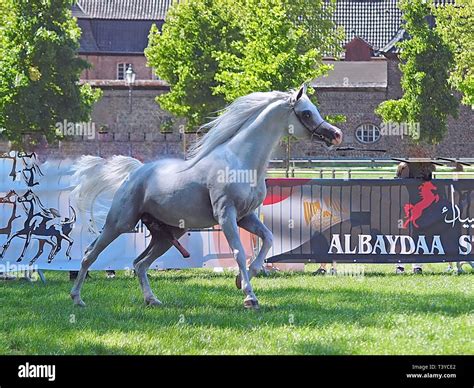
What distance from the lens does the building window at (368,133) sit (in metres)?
86.4

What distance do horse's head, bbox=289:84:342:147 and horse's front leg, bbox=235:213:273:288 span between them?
3.72 ft

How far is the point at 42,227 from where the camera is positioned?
17.9m

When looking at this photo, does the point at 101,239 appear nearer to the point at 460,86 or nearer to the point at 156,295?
the point at 156,295

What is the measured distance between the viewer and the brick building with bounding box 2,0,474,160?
7744 cm

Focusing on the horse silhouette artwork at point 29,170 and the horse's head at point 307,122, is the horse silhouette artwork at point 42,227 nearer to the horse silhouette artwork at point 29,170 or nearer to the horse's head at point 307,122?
the horse silhouette artwork at point 29,170

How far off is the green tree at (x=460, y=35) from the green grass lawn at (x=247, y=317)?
48900mm

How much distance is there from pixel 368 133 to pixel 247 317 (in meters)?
76.0

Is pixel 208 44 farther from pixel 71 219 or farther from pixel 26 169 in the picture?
pixel 71 219

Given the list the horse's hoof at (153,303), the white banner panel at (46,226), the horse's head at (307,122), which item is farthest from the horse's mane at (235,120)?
the white banner panel at (46,226)

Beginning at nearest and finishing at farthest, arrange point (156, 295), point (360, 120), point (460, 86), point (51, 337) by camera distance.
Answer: point (51, 337)
point (156, 295)
point (460, 86)
point (360, 120)

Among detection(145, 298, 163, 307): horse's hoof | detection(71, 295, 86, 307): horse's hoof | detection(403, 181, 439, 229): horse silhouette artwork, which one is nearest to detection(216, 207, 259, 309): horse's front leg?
detection(145, 298, 163, 307): horse's hoof

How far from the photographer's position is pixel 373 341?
34.3 feet

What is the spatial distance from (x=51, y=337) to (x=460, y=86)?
53476mm

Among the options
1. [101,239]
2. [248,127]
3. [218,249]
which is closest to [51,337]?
[101,239]
